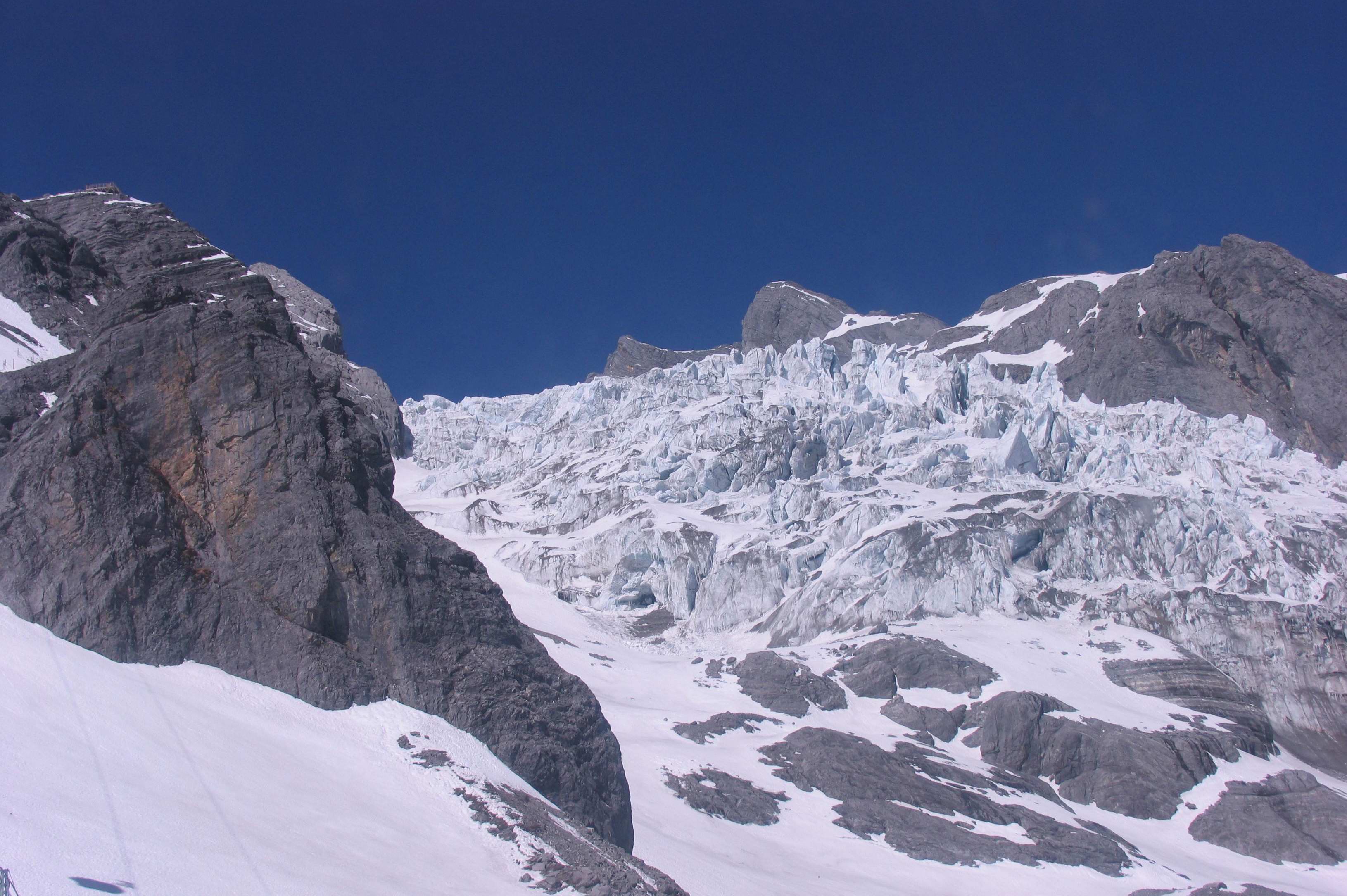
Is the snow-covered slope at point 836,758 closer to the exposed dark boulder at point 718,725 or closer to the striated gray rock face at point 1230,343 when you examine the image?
the exposed dark boulder at point 718,725

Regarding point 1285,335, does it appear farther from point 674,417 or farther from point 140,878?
point 140,878

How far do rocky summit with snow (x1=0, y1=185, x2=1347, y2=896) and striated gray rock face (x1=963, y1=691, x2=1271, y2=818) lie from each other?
24 centimetres

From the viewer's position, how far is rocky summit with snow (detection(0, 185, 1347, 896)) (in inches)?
800

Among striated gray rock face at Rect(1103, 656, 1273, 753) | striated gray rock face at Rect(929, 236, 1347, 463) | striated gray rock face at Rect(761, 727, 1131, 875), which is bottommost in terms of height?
striated gray rock face at Rect(761, 727, 1131, 875)

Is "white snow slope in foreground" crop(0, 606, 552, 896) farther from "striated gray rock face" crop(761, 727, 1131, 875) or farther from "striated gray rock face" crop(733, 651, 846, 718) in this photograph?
"striated gray rock face" crop(733, 651, 846, 718)

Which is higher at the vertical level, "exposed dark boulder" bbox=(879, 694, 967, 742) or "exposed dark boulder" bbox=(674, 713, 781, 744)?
"exposed dark boulder" bbox=(879, 694, 967, 742)

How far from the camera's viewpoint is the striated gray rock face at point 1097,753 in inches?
2418

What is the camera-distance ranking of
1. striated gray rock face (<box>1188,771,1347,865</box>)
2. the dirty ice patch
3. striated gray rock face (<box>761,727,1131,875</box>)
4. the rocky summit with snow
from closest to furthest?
the rocky summit with snow, the dirty ice patch, striated gray rock face (<box>761,727,1131,875</box>), striated gray rock face (<box>1188,771,1347,865</box>)

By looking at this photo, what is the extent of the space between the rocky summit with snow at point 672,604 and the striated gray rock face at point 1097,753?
0.24m

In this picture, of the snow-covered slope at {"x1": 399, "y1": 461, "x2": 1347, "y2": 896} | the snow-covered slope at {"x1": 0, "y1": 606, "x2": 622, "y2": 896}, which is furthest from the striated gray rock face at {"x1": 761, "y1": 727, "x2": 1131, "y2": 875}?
the snow-covered slope at {"x1": 0, "y1": 606, "x2": 622, "y2": 896}

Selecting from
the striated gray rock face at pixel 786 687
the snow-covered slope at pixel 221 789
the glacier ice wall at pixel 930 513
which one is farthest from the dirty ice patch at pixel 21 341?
the glacier ice wall at pixel 930 513

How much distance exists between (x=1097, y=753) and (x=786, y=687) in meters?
19.3

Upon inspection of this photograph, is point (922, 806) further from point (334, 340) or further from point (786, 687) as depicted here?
point (334, 340)

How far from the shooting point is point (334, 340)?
435 ft
